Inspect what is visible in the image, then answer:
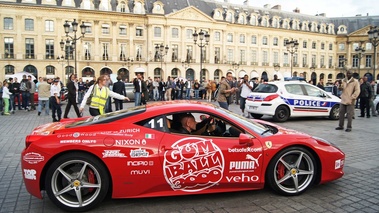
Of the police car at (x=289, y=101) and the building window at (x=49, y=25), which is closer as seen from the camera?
the police car at (x=289, y=101)

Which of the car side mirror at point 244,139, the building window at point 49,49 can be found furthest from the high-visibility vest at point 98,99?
the building window at point 49,49

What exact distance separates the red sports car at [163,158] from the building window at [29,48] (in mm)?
50543

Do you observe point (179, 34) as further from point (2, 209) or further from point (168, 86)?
point (2, 209)

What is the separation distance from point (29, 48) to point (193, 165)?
2048 inches

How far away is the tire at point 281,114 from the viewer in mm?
11950

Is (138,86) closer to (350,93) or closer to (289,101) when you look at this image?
(289,101)

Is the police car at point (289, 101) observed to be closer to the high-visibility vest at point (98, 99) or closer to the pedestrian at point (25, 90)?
the high-visibility vest at point (98, 99)

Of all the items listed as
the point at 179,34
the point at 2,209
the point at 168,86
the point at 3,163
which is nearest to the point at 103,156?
the point at 2,209

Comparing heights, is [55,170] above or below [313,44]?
below

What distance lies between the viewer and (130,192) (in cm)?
385

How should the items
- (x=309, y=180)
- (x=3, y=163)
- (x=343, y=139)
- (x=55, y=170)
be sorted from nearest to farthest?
(x=55, y=170) < (x=309, y=180) < (x=3, y=163) < (x=343, y=139)

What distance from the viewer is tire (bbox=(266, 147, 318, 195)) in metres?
4.21

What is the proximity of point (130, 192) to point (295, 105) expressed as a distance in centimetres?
973

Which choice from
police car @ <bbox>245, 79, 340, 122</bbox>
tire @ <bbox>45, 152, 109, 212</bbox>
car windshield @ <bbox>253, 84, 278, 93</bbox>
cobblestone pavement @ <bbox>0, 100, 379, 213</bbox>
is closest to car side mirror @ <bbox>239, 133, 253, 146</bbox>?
cobblestone pavement @ <bbox>0, 100, 379, 213</bbox>
